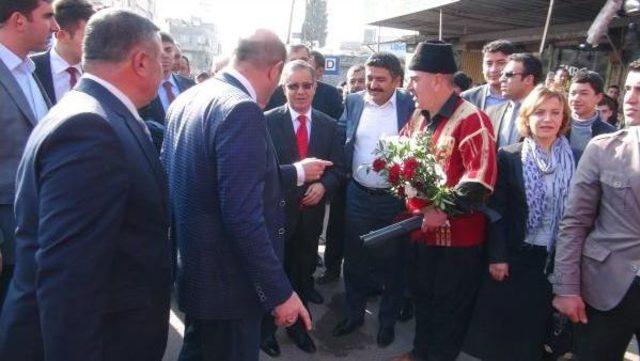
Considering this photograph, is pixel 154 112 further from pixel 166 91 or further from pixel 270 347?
pixel 270 347

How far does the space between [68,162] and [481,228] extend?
2.45 m

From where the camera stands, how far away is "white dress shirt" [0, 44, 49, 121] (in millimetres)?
2400

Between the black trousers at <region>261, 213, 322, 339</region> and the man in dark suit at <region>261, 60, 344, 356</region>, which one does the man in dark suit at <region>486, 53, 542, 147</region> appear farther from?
the black trousers at <region>261, 213, 322, 339</region>

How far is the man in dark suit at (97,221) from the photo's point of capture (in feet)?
4.52

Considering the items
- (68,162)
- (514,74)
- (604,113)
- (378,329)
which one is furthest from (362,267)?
(604,113)

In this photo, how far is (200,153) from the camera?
6.32ft

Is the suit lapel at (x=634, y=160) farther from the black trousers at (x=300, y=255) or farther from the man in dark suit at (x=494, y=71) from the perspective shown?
the black trousers at (x=300, y=255)

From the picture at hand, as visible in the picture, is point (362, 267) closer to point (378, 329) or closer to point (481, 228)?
point (378, 329)

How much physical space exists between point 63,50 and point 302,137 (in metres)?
1.80

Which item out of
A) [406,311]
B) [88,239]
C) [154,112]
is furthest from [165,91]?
[88,239]

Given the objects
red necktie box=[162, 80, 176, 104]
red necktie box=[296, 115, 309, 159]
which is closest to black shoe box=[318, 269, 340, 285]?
red necktie box=[296, 115, 309, 159]

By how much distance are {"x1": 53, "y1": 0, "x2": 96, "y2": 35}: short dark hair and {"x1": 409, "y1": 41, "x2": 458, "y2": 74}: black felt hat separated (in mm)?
2267

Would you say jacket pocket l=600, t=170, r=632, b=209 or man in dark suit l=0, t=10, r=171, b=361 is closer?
man in dark suit l=0, t=10, r=171, b=361

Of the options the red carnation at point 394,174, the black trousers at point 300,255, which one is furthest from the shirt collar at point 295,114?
the red carnation at point 394,174
